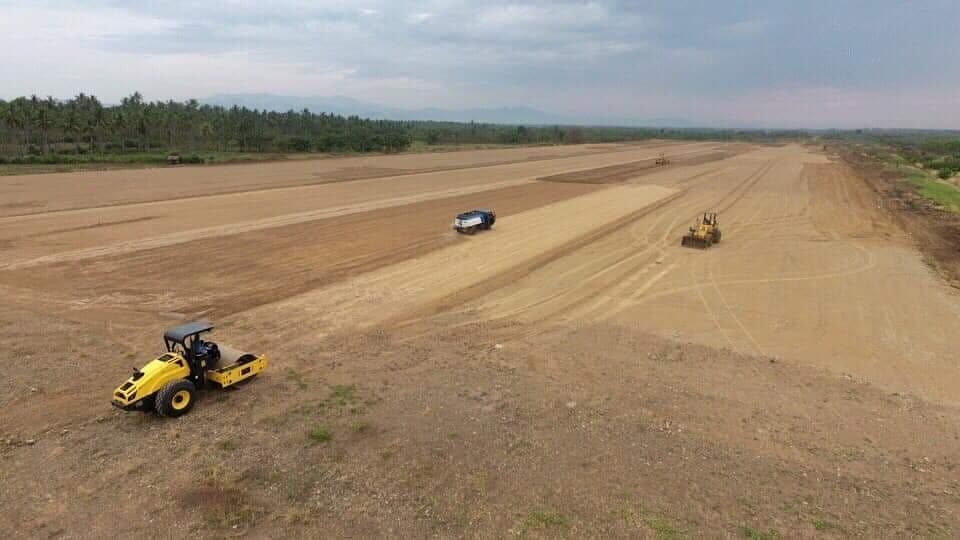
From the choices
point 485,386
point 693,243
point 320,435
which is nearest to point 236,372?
point 320,435

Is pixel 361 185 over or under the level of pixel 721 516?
over

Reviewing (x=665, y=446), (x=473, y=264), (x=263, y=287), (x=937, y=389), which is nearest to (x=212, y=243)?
(x=263, y=287)

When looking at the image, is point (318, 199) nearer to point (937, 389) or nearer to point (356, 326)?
point (356, 326)

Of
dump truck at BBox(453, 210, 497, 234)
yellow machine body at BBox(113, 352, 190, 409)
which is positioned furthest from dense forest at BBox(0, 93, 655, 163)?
yellow machine body at BBox(113, 352, 190, 409)

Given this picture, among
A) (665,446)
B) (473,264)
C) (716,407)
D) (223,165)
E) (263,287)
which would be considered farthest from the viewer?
(223,165)

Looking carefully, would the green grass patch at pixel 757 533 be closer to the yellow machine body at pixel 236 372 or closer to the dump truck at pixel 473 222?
the yellow machine body at pixel 236 372

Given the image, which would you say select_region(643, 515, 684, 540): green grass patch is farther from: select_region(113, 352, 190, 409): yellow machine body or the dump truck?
the dump truck
